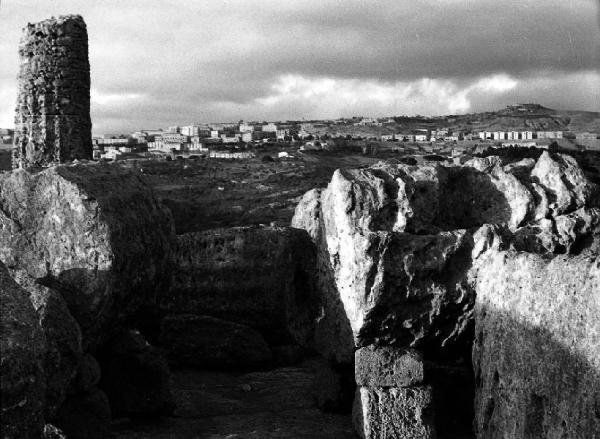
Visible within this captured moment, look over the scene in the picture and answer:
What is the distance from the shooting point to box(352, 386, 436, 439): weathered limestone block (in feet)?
22.5

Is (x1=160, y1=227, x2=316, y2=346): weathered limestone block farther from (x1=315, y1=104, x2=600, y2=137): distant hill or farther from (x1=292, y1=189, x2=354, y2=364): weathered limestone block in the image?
(x1=315, y1=104, x2=600, y2=137): distant hill

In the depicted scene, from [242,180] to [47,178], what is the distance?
50870 mm

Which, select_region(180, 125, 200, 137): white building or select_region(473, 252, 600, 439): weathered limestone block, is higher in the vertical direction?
select_region(180, 125, 200, 137): white building

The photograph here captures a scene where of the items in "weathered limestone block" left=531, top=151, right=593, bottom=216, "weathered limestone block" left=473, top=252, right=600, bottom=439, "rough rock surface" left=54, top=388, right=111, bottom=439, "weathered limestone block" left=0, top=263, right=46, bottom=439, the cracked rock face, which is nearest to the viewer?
"weathered limestone block" left=0, top=263, right=46, bottom=439

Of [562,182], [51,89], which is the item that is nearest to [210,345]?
[562,182]

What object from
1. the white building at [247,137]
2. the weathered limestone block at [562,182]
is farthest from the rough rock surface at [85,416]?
the white building at [247,137]

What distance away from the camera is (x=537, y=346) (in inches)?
219

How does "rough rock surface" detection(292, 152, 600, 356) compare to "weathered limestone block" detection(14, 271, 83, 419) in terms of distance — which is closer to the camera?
"weathered limestone block" detection(14, 271, 83, 419)

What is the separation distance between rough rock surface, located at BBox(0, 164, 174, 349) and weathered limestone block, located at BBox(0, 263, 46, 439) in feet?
7.08

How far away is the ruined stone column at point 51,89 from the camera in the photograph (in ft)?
43.1

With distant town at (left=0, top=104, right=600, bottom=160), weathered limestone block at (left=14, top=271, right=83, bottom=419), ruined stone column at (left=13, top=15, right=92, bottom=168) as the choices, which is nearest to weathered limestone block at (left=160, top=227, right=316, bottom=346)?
weathered limestone block at (left=14, top=271, right=83, bottom=419)

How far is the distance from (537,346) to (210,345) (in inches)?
204

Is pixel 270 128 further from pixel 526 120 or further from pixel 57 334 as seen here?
pixel 57 334

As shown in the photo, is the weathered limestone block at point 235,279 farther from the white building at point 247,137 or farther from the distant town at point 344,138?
the white building at point 247,137
